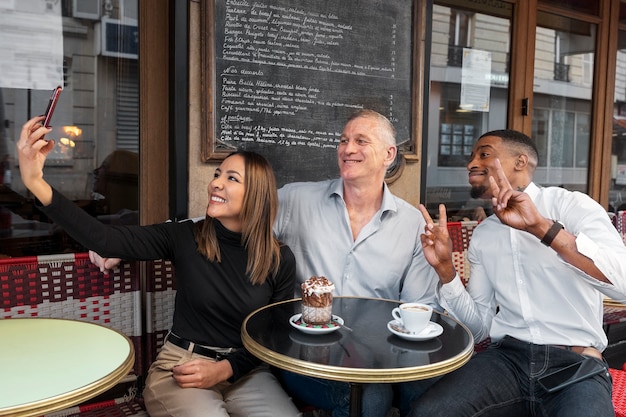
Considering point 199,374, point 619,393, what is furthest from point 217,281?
point 619,393

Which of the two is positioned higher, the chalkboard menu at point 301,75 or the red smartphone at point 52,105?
the chalkboard menu at point 301,75

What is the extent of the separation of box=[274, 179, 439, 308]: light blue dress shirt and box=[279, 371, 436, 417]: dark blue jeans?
0.42 metres

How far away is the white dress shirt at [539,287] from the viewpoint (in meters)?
2.36

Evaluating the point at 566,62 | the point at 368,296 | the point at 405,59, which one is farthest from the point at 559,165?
the point at 368,296

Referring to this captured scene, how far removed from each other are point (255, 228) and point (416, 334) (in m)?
0.81

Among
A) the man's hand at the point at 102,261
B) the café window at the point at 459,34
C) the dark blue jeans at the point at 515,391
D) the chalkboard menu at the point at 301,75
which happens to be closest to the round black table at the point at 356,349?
the dark blue jeans at the point at 515,391

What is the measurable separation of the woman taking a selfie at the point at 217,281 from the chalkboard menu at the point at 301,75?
0.83 m

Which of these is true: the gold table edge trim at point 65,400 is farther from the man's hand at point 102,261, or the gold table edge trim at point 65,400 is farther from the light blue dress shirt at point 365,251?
the light blue dress shirt at point 365,251

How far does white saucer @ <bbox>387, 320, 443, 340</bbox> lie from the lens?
194 centimetres

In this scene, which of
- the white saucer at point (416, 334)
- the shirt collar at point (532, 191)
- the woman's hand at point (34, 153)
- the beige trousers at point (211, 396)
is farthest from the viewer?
the shirt collar at point (532, 191)

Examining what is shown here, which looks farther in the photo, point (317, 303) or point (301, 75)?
point (301, 75)

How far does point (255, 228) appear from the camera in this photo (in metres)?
2.37

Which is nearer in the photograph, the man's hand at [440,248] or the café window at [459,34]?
the man's hand at [440,248]

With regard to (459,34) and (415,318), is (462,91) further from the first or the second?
(415,318)
